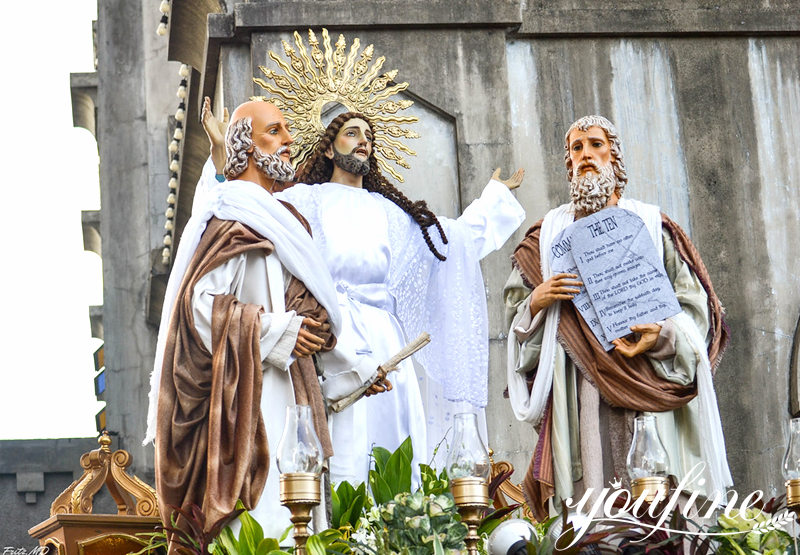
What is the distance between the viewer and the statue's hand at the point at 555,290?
9.14 m

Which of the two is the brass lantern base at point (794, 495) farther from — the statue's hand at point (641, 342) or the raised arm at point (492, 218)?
the raised arm at point (492, 218)

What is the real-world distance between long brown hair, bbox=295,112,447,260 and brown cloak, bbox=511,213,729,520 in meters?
1.03

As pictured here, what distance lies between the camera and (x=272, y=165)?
879 centimetres

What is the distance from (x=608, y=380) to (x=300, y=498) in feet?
10.7

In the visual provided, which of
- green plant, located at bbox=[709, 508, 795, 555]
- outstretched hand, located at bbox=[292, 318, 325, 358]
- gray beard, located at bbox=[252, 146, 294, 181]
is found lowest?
green plant, located at bbox=[709, 508, 795, 555]

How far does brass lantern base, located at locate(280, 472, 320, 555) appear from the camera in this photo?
6051 mm

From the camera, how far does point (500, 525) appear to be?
6.47 m

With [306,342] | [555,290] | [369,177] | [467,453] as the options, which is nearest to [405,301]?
[369,177]

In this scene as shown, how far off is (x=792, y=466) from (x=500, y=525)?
1152 millimetres

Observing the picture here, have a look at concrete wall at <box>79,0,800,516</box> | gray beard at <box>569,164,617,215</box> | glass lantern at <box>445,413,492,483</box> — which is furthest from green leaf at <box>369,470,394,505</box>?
concrete wall at <box>79,0,800,516</box>

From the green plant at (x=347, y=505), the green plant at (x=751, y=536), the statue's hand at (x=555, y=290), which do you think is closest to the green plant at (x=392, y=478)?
the green plant at (x=347, y=505)

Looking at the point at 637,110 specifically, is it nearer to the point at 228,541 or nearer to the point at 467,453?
the point at 228,541

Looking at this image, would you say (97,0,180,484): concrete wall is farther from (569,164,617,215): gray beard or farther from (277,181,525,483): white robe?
(569,164,617,215): gray beard

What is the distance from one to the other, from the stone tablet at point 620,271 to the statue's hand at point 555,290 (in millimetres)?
82
